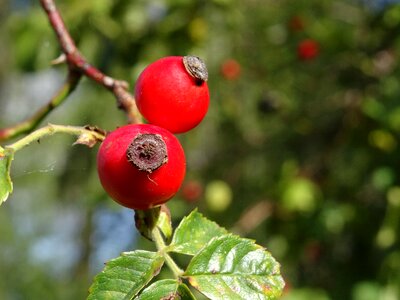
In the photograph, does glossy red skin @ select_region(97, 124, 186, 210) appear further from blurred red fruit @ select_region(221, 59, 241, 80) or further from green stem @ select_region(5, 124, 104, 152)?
blurred red fruit @ select_region(221, 59, 241, 80)

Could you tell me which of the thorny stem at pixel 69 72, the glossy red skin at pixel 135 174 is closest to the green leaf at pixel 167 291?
the glossy red skin at pixel 135 174

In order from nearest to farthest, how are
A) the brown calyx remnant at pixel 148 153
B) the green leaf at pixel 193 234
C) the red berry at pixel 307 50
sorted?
the brown calyx remnant at pixel 148 153 < the green leaf at pixel 193 234 < the red berry at pixel 307 50

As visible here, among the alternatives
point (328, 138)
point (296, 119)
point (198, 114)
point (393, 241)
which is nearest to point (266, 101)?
point (296, 119)

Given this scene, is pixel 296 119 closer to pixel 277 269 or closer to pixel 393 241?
pixel 393 241

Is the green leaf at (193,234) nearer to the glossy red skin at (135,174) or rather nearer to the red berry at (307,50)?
the glossy red skin at (135,174)

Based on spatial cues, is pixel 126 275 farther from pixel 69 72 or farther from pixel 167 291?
pixel 69 72

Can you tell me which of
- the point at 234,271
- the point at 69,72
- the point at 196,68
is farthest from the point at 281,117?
the point at 234,271

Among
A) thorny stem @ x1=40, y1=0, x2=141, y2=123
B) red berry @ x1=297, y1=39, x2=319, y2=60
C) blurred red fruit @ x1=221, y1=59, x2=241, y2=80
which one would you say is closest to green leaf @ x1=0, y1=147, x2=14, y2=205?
thorny stem @ x1=40, y1=0, x2=141, y2=123
